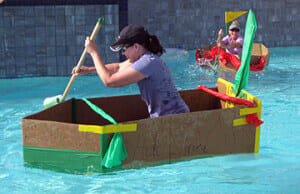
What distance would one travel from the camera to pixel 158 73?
4484mm

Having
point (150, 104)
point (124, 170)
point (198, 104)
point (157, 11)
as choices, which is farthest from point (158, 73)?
point (157, 11)

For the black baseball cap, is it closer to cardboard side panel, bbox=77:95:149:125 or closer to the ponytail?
the ponytail

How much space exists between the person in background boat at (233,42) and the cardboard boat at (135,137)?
4.83 metres

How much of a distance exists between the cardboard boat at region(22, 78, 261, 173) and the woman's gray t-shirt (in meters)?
0.21

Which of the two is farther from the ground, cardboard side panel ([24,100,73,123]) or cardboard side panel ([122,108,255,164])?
cardboard side panel ([24,100,73,123])

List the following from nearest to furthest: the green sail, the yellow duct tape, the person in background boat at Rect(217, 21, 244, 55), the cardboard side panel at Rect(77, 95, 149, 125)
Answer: the yellow duct tape, the green sail, the cardboard side panel at Rect(77, 95, 149, 125), the person in background boat at Rect(217, 21, 244, 55)

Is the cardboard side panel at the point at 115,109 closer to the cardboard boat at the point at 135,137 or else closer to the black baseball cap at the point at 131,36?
the cardboard boat at the point at 135,137

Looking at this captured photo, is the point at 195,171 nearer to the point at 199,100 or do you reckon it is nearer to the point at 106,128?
the point at 199,100

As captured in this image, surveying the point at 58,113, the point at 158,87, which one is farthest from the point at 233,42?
the point at 58,113

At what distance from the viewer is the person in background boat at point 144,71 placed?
430cm

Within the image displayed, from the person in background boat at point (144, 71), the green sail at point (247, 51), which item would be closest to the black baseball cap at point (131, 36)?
the person in background boat at point (144, 71)

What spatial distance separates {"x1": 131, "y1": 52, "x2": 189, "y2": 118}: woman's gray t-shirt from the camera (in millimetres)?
4398

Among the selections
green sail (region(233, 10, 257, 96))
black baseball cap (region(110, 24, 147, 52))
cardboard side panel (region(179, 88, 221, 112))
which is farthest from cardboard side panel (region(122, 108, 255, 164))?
cardboard side panel (region(179, 88, 221, 112))

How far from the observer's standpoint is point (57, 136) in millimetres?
4184
